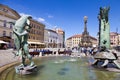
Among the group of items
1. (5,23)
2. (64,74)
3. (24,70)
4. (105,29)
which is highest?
(5,23)

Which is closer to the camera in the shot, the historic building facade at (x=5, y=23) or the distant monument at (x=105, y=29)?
the distant monument at (x=105, y=29)

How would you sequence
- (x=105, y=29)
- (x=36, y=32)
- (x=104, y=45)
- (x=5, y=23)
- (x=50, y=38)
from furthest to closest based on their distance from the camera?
(x=50, y=38), (x=36, y=32), (x=5, y=23), (x=105, y=29), (x=104, y=45)

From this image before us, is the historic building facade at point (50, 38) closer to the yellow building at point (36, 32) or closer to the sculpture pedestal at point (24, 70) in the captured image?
the yellow building at point (36, 32)

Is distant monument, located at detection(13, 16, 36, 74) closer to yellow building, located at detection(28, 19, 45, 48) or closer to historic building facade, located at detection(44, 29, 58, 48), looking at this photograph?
yellow building, located at detection(28, 19, 45, 48)

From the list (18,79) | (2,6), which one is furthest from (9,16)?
(18,79)

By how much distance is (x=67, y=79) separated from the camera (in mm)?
7738

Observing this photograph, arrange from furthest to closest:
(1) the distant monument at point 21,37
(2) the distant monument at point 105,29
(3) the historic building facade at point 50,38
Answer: (3) the historic building facade at point 50,38 < (2) the distant monument at point 105,29 < (1) the distant monument at point 21,37

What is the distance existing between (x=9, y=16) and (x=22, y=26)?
166 feet

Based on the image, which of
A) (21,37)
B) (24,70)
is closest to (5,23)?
(21,37)

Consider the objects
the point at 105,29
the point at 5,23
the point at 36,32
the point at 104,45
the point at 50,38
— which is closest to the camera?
the point at 104,45

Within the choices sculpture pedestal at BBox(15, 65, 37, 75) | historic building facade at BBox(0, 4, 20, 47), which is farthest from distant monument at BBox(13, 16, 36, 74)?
historic building facade at BBox(0, 4, 20, 47)

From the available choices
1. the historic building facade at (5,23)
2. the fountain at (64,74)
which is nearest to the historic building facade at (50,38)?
the historic building facade at (5,23)

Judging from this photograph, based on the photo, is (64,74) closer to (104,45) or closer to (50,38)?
(104,45)

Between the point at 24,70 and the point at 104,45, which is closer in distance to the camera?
the point at 24,70
